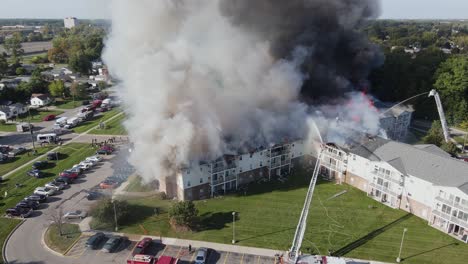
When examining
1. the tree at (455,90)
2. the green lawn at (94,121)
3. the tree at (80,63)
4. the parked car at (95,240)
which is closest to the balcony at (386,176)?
the parked car at (95,240)

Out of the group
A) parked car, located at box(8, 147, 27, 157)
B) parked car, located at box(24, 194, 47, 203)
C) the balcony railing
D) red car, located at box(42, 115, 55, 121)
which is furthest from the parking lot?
red car, located at box(42, 115, 55, 121)

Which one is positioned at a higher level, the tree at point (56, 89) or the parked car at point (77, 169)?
the tree at point (56, 89)

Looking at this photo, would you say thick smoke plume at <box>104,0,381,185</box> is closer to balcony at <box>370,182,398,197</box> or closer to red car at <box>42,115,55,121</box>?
balcony at <box>370,182,398,197</box>

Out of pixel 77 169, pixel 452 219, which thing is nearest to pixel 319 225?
pixel 452 219

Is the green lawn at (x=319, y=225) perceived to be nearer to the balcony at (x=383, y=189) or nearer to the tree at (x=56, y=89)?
the balcony at (x=383, y=189)

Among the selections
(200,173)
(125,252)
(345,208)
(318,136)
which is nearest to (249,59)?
(318,136)

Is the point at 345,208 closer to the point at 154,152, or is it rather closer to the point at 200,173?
the point at 200,173
